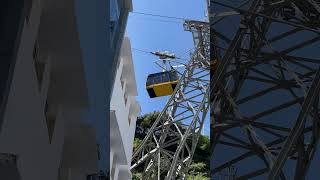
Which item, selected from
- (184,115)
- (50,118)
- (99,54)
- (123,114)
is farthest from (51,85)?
(184,115)

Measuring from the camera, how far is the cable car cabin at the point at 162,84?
39188 millimetres

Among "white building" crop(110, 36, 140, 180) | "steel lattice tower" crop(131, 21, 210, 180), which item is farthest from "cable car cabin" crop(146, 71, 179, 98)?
"white building" crop(110, 36, 140, 180)

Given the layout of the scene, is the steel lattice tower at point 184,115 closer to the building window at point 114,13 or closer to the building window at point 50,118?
the building window at point 114,13

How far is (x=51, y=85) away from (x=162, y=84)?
28.9 metres

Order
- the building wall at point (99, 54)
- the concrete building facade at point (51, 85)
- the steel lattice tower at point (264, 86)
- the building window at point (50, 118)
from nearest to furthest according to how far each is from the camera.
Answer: the concrete building facade at point (51, 85) < the steel lattice tower at point (264, 86) < the building window at point (50, 118) < the building wall at point (99, 54)

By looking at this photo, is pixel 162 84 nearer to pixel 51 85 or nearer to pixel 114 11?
pixel 114 11

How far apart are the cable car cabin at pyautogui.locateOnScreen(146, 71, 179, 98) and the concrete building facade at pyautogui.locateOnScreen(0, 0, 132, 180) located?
2180 centimetres

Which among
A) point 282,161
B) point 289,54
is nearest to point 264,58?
point 289,54

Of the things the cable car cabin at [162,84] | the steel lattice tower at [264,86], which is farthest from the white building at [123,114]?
the cable car cabin at [162,84]

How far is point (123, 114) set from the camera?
23.6 m

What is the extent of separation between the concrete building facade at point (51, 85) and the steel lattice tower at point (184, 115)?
13627mm

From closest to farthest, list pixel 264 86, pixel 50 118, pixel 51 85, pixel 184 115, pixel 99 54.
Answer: pixel 264 86
pixel 50 118
pixel 51 85
pixel 99 54
pixel 184 115

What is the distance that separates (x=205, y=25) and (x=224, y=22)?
22740 millimetres

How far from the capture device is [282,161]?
8.09 meters
